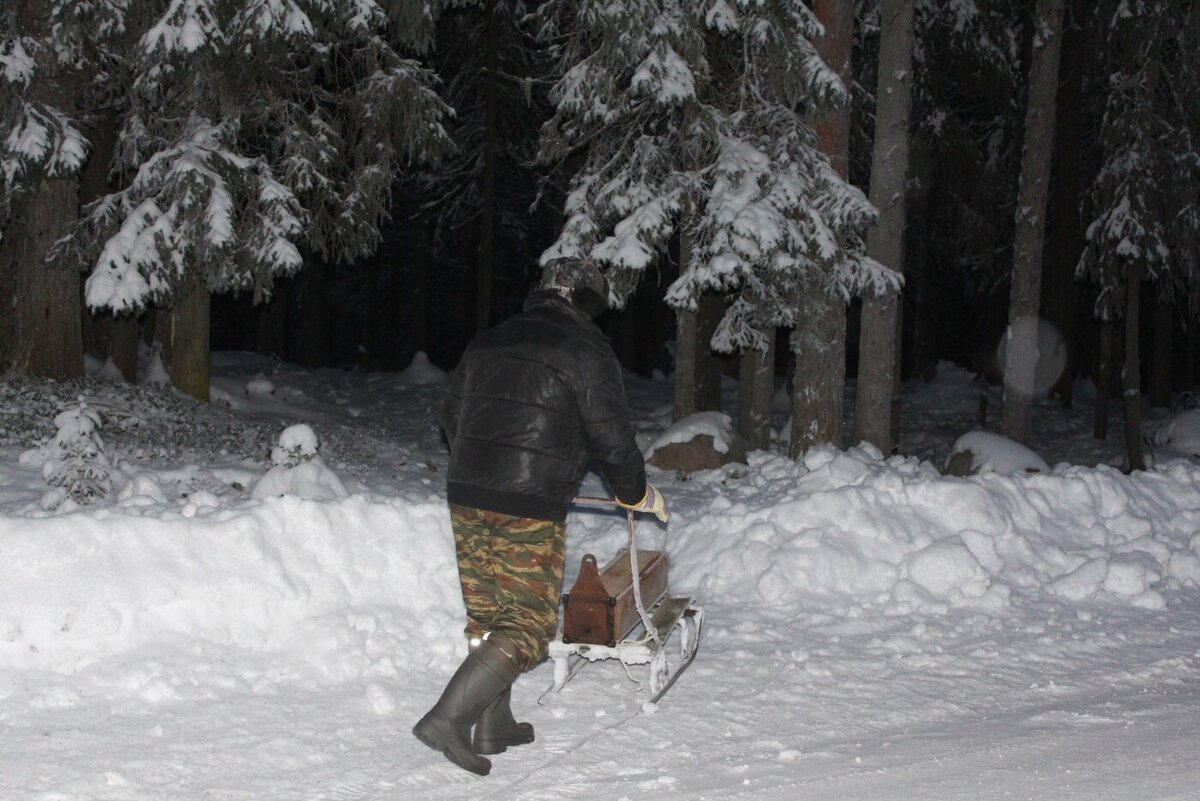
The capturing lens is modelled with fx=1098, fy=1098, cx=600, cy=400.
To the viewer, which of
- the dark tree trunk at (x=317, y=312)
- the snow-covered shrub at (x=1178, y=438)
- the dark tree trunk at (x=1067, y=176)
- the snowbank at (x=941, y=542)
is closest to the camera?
the snowbank at (x=941, y=542)

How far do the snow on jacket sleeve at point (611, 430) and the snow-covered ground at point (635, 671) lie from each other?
122 cm

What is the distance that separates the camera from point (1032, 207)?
47.6 feet

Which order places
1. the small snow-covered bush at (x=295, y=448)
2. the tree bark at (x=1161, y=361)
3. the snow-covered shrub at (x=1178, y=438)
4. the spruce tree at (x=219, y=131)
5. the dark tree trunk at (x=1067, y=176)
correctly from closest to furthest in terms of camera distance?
the small snow-covered bush at (x=295, y=448), the spruce tree at (x=219, y=131), the snow-covered shrub at (x=1178, y=438), the dark tree trunk at (x=1067, y=176), the tree bark at (x=1161, y=361)

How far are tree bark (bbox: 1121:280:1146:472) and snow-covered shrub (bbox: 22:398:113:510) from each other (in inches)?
621

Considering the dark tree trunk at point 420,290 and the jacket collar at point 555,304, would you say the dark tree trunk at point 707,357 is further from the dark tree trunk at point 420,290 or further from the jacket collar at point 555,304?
the dark tree trunk at point 420,290

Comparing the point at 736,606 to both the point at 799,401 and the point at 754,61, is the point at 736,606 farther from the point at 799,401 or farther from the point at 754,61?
the point at 754,61

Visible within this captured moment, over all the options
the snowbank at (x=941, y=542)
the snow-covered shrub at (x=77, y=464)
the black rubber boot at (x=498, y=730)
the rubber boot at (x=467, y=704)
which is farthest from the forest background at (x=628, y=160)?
the rubber boot at (x=467, y=704)

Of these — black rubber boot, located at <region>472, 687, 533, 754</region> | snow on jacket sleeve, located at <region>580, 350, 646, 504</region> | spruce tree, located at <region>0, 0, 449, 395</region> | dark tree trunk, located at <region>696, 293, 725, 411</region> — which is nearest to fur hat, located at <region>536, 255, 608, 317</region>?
snow on jacket sleeve, located at <region>580, 350, 646, 504</region>

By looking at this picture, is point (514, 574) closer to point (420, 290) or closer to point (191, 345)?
point (191, 345)

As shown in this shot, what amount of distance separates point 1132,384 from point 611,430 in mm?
16234

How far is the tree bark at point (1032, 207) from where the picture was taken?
14242 millimetres

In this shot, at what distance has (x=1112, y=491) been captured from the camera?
930 centimetres

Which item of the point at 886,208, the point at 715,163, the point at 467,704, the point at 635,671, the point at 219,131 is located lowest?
the point at 635,671

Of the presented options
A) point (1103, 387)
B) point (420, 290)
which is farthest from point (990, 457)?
point (420, 290)
